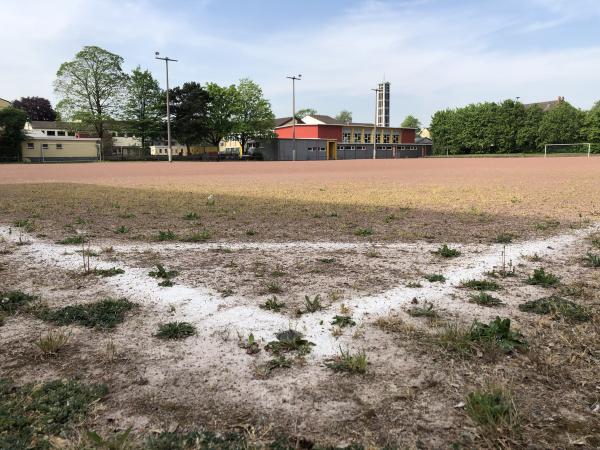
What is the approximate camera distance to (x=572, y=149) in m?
62.4

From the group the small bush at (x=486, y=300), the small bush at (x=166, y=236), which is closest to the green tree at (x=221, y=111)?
the small bush at (x=166, y=236)

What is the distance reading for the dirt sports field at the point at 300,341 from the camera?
6.79 feet

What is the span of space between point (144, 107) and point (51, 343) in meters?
61.2

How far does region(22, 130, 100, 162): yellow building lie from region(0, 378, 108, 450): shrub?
5805 centimetres

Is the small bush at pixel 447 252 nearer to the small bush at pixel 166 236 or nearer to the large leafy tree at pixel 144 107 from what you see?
→ the small bush at pixel 166 236

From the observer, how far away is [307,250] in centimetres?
573

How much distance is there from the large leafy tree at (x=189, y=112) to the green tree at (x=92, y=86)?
6.86 meters

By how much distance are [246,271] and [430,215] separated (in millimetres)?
4953

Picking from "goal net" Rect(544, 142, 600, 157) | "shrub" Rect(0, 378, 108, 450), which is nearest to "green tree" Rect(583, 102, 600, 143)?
"goal net" Rect(544, 142, 600, 157)

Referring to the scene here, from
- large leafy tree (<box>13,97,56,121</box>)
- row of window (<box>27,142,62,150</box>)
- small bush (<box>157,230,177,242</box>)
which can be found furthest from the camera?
large leafy tree (<box>13,97,56,121</box>)

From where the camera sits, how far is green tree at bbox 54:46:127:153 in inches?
2106

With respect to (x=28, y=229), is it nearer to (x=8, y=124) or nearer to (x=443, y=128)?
(x=8, y=124)

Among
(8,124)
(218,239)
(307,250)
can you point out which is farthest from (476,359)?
(8,124)

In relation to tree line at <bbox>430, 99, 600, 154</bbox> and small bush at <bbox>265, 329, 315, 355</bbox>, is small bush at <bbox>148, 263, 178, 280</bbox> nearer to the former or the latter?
small bush at <bbox>265, 329, 315, 355</bbox>
